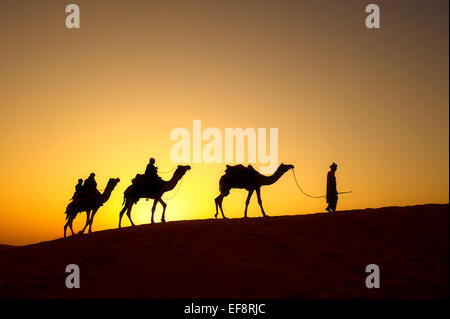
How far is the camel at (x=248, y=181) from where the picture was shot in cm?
1798

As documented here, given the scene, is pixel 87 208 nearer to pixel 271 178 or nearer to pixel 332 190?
pixel 271 178

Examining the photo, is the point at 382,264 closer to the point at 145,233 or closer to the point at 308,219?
the point at 308,219

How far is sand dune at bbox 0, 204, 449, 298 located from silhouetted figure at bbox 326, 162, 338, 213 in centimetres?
161

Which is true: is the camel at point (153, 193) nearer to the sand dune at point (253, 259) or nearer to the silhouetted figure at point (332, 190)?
the sand dune at point (253, 259)

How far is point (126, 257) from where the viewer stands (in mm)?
11336

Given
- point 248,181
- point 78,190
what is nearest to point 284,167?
point 248,181

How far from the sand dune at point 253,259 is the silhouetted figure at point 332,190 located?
1607mm

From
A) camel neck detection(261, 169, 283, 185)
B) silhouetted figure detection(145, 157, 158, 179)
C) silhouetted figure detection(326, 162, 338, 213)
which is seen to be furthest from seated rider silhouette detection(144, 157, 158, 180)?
silhouetted figure detection(326, 162, 338, 213)

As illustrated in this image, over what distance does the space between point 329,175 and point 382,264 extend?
7.12m

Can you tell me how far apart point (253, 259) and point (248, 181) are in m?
7.39

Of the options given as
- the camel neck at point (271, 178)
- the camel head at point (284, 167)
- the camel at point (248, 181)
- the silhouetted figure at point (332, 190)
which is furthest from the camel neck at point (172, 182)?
the silhouetted figure at point (332, 190)

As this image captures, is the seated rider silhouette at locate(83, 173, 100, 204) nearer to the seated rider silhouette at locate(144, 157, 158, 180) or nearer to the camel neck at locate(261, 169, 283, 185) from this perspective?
the seated rider silhouette at locate(144, 157, 158, 180)

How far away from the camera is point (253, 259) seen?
10.8 metres

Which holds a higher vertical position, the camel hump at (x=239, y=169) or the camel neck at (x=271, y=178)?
the camel hump at (x=239, y=169)
